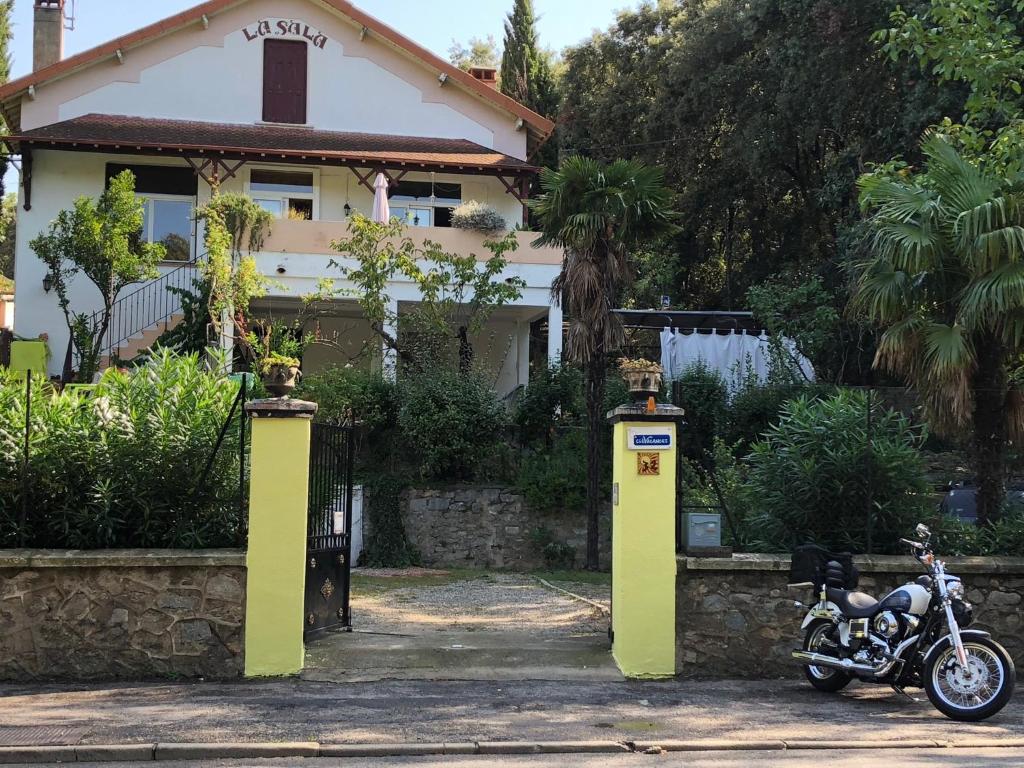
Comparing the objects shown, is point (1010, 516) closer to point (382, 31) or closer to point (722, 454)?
point (722, 454)

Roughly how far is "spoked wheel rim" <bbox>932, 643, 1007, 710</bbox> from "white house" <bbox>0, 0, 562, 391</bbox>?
13732 mm

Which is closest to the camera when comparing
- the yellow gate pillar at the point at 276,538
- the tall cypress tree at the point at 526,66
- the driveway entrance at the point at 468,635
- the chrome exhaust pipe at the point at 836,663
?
the chrome exhaust pipe at the point at 836,663

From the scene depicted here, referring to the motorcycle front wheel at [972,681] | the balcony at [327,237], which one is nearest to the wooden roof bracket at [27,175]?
the balcony at [327,237]

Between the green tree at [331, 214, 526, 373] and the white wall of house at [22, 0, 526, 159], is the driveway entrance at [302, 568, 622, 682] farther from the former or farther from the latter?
the white wall of house at [22, 0, 526, 159]

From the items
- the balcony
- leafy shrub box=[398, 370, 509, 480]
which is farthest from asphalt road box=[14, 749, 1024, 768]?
the balcony

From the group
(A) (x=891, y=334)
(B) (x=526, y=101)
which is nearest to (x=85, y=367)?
(A) (x=891, y=334)

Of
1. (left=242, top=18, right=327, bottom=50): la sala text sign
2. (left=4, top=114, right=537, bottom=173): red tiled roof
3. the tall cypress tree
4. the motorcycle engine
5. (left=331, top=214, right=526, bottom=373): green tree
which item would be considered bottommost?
the motorcycle engine

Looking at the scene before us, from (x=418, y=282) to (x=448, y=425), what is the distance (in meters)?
3.71

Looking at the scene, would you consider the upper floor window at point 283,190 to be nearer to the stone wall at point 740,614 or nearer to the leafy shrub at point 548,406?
the leafy shrub at point 548,406

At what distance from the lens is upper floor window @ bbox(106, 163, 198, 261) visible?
21.7 metres

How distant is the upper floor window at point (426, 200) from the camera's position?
22938 mm

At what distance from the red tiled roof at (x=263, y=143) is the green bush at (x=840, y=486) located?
539 inches

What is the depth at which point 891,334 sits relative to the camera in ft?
33.8

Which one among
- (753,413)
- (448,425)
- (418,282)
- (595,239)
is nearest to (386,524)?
(448,425)
